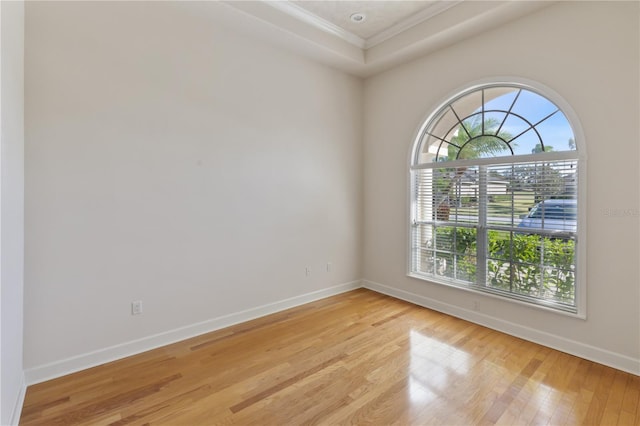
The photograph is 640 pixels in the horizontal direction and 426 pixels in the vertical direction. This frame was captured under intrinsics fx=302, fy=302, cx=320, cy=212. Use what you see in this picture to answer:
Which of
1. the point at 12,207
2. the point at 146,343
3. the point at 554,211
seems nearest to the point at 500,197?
the point at 554,211

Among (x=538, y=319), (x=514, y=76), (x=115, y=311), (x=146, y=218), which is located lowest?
(x=538, y=319)

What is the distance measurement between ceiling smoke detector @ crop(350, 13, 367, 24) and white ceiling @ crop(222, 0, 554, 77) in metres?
0.04

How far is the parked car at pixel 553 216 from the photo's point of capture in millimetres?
2684

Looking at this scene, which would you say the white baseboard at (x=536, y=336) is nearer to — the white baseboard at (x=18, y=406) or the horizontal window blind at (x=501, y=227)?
the horizontal window blind at (x=501, y=227)

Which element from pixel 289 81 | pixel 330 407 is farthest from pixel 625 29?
pixel 330 407

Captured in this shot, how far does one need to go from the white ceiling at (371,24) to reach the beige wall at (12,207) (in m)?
1.61

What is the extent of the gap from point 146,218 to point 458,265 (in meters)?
3.31

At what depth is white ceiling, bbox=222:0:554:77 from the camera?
Result: 2.86 metres

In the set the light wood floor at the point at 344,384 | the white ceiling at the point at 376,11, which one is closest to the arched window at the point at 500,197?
the light wood floor at the point at 344,384

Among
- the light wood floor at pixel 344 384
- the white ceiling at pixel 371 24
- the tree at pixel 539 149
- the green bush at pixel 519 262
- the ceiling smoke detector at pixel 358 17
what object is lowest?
the light wood floor at pixel 344 384

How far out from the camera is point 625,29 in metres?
2.34

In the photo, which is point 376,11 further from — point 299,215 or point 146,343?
point 146,343

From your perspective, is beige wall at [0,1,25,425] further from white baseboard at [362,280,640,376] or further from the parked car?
the parked car

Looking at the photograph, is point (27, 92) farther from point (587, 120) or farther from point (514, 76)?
point (587, 120)
